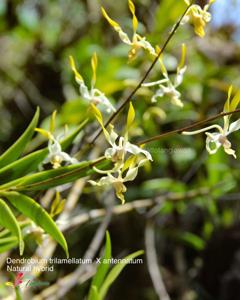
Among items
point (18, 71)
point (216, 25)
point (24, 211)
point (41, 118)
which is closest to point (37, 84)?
point (18, 71)

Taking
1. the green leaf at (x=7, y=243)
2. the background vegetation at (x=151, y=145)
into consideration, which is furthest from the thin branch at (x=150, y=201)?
the green leaf at (x=7, y=243)

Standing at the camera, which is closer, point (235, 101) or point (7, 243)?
point (235, 101)

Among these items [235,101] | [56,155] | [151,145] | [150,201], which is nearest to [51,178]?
[56,155]

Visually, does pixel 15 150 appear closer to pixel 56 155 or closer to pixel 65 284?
pixel 56 155

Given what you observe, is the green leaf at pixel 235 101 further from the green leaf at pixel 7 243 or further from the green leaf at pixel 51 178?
the green leaf at pixel 7 243

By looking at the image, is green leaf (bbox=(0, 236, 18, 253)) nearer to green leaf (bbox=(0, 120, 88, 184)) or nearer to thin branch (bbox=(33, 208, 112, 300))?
green leaf (bbox=(0, 120, 88, 184))

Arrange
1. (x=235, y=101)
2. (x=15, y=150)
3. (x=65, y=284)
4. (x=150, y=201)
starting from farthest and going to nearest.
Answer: (x=150, y=201), (x=65, y=284), (x=15, y=150), (x=235, y=101)

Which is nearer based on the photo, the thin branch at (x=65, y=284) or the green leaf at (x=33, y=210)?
the green leaf at (x=33, y=210)

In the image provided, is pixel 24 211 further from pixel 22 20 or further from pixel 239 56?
pixel 22 20
